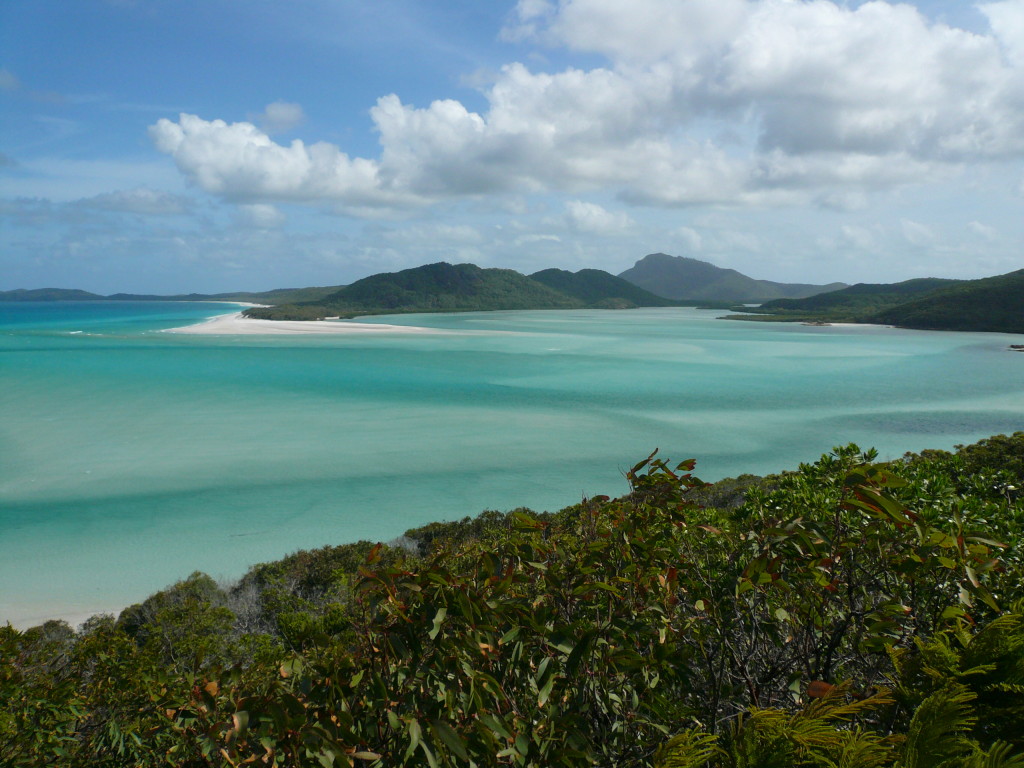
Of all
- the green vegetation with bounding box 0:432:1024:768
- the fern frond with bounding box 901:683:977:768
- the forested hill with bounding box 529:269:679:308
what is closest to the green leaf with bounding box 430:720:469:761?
the green vegetation with bounding box 0:432:1024:768

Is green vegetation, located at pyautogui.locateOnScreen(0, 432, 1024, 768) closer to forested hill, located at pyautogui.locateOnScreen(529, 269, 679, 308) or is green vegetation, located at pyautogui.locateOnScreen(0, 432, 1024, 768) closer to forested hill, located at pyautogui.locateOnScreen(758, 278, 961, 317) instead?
forested hill, located at pyautogui.locateOnScreen(758, 278, 961, 317)

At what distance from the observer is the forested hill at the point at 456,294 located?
13588 centimetres

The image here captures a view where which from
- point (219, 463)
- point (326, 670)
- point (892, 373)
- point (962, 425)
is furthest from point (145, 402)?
point (892, 373)

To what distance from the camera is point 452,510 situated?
13.7 m

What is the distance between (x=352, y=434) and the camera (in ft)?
66.5

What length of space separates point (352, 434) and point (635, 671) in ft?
63.4

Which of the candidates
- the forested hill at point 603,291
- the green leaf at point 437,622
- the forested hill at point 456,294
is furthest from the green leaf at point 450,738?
the forested hill at point 603,291

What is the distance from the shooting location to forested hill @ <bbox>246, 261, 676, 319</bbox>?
135875 mm

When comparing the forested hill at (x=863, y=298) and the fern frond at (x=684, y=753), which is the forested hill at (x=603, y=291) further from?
the fern frond at (x=684, y=753)

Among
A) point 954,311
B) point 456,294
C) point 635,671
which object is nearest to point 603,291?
point 456,294

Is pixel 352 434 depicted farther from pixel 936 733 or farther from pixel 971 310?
pixel 971 310

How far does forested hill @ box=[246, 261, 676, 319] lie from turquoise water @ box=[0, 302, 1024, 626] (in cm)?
8905

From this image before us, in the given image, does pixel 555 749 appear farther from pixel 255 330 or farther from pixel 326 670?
pixel 255 330

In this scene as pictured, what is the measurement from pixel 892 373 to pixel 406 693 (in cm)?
4008
